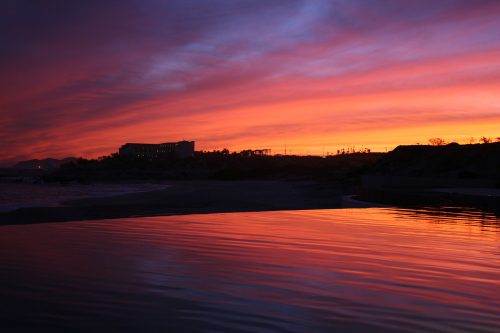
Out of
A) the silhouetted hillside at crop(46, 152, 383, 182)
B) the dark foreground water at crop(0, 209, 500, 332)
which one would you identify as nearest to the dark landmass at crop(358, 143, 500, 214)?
the silhouetted hillside at crop(46, 152, 383, 182)

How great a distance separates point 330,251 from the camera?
7.80m

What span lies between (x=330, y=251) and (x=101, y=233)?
519cm

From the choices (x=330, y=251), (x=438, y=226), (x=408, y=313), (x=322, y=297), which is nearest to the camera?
(x=408, y=313)

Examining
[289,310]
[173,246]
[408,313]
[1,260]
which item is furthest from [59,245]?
[408,313]

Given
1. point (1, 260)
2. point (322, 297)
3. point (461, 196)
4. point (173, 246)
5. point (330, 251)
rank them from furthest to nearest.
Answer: point (461, 196)
point (173, 246)
point (330, 251)
point (1, 260)
point (322, 297)

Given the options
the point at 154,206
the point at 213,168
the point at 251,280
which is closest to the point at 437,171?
the point at 154,206

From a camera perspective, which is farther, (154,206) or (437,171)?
(437,171)

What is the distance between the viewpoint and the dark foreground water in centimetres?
425

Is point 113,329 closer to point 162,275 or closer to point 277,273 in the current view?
point 162,275

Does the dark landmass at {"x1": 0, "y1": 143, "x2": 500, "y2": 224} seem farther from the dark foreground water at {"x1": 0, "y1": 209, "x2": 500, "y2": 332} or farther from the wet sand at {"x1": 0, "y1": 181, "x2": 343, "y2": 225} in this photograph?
the dark foreground water at {"x1": 0, "y1": 209, "x2": 500, "y2": 332}

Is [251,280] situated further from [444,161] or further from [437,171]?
[444,161]

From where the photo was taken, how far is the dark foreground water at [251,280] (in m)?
4.25

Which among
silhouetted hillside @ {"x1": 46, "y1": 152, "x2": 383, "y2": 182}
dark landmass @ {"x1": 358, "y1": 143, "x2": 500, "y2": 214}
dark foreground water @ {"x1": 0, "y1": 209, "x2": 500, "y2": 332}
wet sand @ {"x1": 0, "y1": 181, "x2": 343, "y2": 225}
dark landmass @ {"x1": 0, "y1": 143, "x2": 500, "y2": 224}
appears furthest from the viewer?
silhouetted hillside @ {"x1": 46, "y1": 152, "x2": 383, "y2": 182}

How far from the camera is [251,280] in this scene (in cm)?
578
